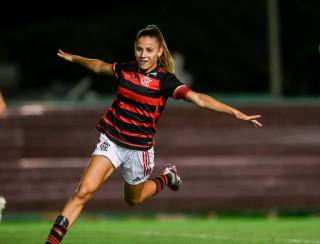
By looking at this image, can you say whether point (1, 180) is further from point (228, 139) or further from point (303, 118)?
point (303, 118)

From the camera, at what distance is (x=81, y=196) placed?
11.0 metres

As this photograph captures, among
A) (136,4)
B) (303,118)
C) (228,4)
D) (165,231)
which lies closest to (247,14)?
(228,4)

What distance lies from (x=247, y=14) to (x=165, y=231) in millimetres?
29583

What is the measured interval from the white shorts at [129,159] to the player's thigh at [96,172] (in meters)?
0.06

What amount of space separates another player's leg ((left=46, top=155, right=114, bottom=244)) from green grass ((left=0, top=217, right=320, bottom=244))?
1.60m

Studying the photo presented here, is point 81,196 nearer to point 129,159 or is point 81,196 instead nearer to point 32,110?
point 129,159

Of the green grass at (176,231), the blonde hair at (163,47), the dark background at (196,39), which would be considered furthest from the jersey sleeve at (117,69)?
the dark background at (196,39)

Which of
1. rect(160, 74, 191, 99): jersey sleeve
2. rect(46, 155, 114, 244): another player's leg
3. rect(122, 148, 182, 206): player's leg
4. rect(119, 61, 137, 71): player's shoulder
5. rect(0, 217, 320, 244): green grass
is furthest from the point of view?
rect(0, 217, 320, 244): green grass

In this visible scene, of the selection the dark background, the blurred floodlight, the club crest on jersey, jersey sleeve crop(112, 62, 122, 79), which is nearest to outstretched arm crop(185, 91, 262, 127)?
the club crest on jersey

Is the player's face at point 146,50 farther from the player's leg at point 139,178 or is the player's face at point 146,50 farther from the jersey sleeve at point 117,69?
the player's leg at point 139,178

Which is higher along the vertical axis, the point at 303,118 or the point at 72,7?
the point at 72,7

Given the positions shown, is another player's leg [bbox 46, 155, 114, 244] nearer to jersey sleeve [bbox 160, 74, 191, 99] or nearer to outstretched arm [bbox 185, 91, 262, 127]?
jersey sleeve [bbox 160, 74, 191, 99]

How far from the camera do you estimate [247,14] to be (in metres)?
43.4

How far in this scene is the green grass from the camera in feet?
42.3
